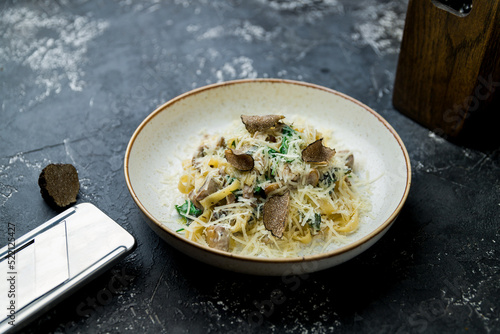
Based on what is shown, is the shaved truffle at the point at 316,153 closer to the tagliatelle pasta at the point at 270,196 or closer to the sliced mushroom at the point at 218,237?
the tagliatelle pasta at the point at 270,196

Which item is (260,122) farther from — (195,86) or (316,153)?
(195,86)

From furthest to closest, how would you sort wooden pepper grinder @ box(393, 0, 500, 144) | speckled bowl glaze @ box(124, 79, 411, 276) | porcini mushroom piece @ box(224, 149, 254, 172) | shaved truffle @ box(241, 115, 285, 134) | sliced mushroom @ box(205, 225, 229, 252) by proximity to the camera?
wooden pepper grinder @ box(393, 0, 500, 144) < shaved truffle @ box(241, 115, 285, 134) < porcini mushroom piece @ box(224, 149, 254, 172) < sliced mushroom @ box(205, 225, 229, 252) < speckled bowl glaze @ box(124, 79, 411, 276)

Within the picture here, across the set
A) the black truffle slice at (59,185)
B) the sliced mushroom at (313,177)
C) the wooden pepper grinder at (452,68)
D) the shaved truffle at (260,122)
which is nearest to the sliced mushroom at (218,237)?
the sliced mushroom at (313,177)

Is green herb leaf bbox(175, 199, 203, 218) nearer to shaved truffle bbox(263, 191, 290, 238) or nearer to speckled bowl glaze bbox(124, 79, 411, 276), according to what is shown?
speckled bowl glaze bbox(124, 79, 411, 276)

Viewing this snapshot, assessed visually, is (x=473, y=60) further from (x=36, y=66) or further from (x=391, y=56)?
(x=36, y=66)

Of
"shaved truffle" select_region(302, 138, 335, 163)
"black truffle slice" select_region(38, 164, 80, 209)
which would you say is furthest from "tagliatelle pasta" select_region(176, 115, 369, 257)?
"black truffle slice" select_region(38, 164, 80, 209)

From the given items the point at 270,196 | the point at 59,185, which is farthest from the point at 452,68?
the point at 59,185
